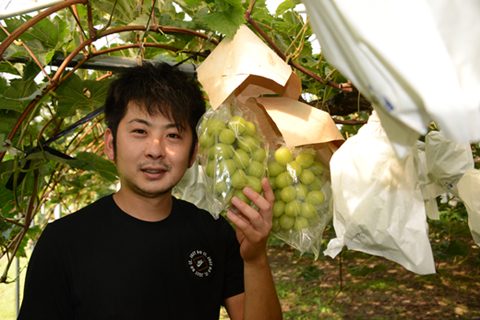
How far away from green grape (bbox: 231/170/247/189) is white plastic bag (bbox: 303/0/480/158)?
441mm

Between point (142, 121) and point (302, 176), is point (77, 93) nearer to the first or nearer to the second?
point (142, 121)

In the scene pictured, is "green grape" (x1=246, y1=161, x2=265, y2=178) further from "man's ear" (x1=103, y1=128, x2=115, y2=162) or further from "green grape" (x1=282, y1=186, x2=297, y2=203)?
"man's ear" (x1=103, y1=128, x2=115, y2=162)

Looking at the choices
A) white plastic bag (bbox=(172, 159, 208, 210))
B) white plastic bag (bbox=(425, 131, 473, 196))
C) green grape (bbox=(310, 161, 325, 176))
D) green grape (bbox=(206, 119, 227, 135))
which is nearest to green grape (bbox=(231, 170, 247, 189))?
green grape (bbox=(206, 119, 227, 135))

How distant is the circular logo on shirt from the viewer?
123 centimetres

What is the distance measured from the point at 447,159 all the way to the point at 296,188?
44cm

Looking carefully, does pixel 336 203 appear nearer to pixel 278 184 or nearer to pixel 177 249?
pixel 278 184

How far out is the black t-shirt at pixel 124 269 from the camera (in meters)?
1.02

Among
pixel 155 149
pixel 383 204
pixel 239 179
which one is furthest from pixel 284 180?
pixel 155 149

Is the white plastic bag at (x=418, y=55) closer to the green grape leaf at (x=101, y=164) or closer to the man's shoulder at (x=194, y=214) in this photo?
the man's shoulder at (x=194, y=214)

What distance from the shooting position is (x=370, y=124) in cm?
80

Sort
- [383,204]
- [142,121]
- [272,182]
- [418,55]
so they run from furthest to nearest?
[142,121], [272,182], [383,204], [418,55]

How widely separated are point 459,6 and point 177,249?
3.43ft

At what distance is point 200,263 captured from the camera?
4.09 feet

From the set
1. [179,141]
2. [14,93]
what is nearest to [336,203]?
[179,141]
